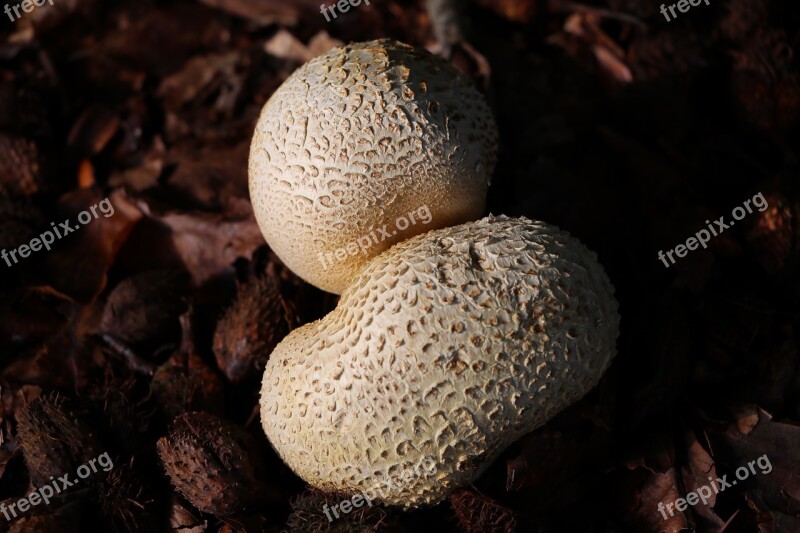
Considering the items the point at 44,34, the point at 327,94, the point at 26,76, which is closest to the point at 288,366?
the point at 327,94

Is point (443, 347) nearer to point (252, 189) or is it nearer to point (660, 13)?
point (252, 189)

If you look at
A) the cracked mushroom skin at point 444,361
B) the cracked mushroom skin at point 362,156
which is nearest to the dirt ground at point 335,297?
the cracked mushroom skin at point 444,361

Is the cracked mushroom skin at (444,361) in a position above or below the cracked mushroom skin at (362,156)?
below

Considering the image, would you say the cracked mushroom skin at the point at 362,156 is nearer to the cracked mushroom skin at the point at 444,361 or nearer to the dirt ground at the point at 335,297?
the cracked mushroom skin at the point at 444,361

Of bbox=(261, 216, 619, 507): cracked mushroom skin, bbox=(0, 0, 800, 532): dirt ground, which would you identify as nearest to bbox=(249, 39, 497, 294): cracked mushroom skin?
bbox=(261, 216, 619, 507): cracked mushroom skin

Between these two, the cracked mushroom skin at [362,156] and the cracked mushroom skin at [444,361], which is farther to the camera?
the cracked mushroom skin at [362,156]
